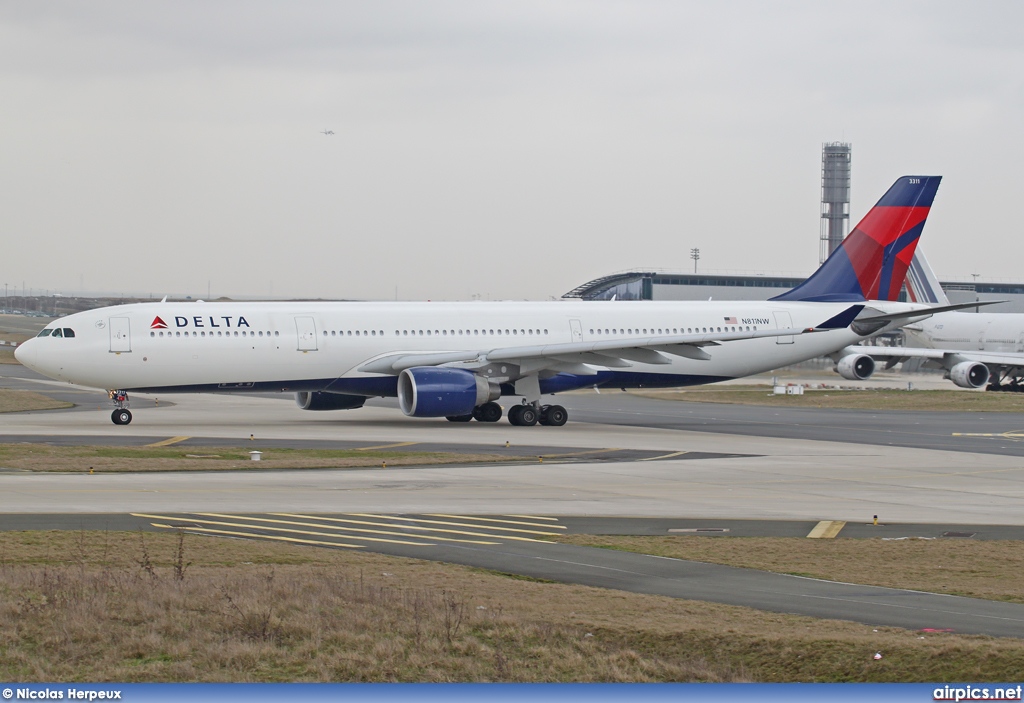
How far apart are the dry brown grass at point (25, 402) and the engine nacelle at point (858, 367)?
42660 millimetres

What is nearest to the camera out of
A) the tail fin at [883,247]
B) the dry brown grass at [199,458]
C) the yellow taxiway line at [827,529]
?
the yellow taxiway line at [827,529]

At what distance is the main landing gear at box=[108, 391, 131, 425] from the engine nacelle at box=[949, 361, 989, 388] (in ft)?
152

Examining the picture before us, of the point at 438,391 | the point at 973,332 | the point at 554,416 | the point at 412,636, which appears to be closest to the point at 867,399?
the point at 973,332

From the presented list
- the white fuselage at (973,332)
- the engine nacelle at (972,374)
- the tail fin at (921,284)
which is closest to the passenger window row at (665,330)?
the engine nacelle at (972,374)

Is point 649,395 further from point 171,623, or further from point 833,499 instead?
point 171,623

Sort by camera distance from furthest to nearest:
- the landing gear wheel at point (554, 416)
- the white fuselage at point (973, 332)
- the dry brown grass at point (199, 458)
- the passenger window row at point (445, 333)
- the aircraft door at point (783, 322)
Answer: the white fuselage at point (973, 332), the aircraft door at point (783, 322), the landing gear wheel at point (554, 416), the passenger window row at point (445, 333), the dry brown grass at point (199, 458)

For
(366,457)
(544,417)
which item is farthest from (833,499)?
(544,417)

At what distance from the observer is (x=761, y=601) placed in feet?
48.6

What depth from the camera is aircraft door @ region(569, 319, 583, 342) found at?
4600cm

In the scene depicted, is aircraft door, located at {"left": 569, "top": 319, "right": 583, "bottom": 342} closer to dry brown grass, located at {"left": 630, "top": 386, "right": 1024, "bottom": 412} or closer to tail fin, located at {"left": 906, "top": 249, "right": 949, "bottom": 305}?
dry brown grass, located at {"left": 630, "top": 386, "right": 1024, "bottom": 412}

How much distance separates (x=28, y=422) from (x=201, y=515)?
2469 cm

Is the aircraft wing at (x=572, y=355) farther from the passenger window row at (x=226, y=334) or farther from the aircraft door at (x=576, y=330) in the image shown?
the passenger window row at (x=226, y=334)

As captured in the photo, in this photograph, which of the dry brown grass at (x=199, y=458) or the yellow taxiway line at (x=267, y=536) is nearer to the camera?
the yellow taxiway line at (x=267, y=536)

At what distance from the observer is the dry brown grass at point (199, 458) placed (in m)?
28.6
